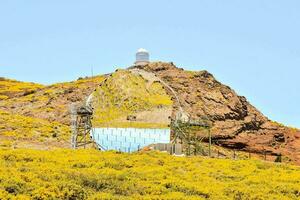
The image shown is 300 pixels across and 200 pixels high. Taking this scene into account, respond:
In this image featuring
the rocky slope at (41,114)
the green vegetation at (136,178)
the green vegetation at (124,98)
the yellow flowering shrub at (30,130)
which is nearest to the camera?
the green vegetation at (136,178)

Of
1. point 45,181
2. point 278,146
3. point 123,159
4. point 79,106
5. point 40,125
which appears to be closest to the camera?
point 45,181

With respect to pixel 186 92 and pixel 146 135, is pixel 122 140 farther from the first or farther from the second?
pixel 186 92

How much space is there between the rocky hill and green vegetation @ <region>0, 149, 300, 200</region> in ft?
137

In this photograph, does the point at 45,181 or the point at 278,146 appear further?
the point at 278,146

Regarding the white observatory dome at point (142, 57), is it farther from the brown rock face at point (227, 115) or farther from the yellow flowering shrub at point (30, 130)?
the yellow flowering shrub at point (30, 130)

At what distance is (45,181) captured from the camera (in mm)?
26891

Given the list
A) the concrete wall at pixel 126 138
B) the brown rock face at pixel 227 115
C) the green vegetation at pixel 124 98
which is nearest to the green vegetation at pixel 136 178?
the concrete wall at pixel 126 138

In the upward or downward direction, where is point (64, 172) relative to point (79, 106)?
downward

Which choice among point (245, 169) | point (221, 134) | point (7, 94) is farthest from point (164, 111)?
point (7, 94)

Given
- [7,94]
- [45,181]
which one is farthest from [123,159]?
[7,94]

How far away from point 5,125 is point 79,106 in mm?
20298

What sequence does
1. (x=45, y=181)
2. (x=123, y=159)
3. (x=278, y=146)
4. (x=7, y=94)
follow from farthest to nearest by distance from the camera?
1. (x=7, y=94)
2. (x=278, y=146)
3. (x=123, y=159)
4. (x=45, y=181)

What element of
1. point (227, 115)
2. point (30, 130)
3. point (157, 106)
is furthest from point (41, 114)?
point (227, 115)

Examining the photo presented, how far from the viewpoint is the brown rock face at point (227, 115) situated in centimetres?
11544
